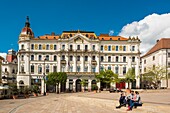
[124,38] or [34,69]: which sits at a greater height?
[124,38]

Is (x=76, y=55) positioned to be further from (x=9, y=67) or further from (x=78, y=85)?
(x=9, y=67)

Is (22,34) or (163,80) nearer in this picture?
(163,80)

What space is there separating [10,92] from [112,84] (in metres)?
39.5

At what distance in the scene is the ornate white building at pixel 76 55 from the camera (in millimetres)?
81625

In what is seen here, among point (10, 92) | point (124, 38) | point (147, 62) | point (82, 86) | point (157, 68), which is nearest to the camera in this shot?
point (10, 92)

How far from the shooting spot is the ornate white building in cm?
A: 8162

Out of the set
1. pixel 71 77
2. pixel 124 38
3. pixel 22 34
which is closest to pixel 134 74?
pixel 124 38

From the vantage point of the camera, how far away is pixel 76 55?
82.3 m

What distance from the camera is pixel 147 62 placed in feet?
296

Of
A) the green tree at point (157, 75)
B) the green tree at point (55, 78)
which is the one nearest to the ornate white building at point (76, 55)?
the green tree at point (157, 75)

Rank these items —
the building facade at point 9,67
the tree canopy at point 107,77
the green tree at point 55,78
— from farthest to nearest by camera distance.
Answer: the building facade at point 9,67 → the tree canopy at point 107,77 → the green tree at point 55,78

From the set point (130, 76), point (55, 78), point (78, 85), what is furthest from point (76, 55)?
point (130, 76)

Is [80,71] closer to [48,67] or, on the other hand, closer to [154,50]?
[48,67]

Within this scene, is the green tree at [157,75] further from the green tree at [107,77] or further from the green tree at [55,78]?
the green tree at [55,78]
